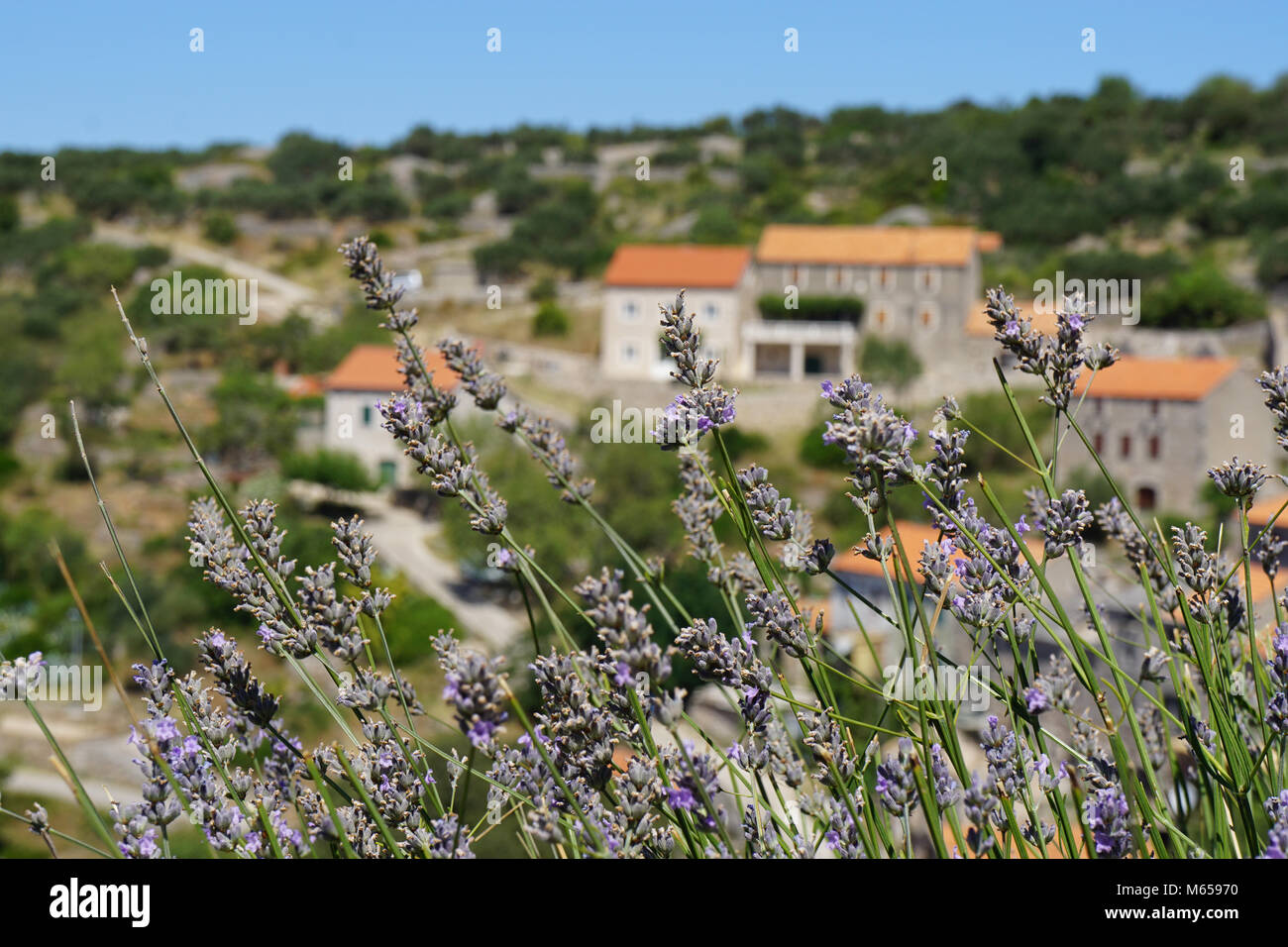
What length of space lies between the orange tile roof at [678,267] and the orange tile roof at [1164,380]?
39.3 ft

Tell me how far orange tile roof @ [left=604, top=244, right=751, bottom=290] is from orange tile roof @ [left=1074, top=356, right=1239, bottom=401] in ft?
39.3

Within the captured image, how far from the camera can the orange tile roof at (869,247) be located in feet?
110

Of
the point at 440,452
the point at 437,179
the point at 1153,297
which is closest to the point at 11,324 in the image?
the point at 437,179

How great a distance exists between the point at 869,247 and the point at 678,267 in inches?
225

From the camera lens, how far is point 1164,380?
2470cm

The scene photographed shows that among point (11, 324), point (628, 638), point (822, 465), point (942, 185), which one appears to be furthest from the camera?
point (942, 185)

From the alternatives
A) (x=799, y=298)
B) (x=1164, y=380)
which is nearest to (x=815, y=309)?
(x=799, y=298)

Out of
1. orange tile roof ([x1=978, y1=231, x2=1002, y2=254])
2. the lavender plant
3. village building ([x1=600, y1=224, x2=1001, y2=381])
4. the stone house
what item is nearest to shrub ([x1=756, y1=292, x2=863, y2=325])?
village building ([x1=600, y1=224, x2=1001, y2=381])

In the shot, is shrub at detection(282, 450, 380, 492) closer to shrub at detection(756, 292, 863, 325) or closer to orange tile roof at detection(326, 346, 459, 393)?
orange tile roof at detection(326, 346, 459, 393)

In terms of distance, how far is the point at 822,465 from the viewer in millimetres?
28641

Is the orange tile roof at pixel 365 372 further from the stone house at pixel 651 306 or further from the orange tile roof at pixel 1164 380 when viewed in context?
the orange tile roof at pixel 1164 380

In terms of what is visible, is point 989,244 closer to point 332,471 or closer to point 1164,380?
point 1164,380

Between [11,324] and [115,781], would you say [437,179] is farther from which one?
[115,781]

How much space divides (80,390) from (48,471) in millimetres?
2570
